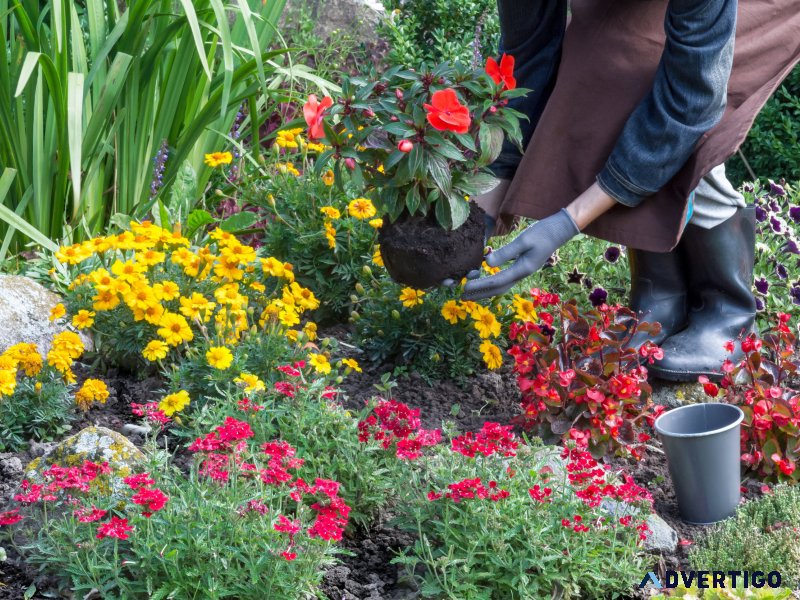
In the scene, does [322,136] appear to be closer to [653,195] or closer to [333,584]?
[653,195]

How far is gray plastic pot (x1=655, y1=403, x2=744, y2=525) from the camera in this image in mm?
2219

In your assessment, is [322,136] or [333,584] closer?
[333,584]

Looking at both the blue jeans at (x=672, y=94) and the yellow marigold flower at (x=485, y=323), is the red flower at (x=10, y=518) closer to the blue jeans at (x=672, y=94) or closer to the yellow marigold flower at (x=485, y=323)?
the yellow marigold flower at (x=485, y=323)

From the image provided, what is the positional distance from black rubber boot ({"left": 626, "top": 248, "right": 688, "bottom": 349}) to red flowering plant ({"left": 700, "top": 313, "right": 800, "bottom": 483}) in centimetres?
31

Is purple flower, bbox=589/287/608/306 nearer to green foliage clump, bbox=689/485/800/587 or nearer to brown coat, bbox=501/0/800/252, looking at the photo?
brown coat, bbox=501/0/800/252

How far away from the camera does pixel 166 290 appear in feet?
8.50

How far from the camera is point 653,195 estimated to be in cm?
243

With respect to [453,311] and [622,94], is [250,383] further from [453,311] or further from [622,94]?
[622,94]

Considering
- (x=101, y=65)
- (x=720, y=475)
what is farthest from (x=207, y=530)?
(x=101, y=65)

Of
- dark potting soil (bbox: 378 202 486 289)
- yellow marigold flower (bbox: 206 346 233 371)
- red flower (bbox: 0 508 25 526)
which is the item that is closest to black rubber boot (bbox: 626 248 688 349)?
dark potting soil (bbox: 378 202 486 289)

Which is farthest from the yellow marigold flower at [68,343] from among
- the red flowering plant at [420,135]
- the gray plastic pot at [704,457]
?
the gray plastic pot at [704,457]

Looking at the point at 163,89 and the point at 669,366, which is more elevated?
the point at 163,89

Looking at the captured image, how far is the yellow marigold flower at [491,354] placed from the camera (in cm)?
269

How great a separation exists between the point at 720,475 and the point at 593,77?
3.29ft
